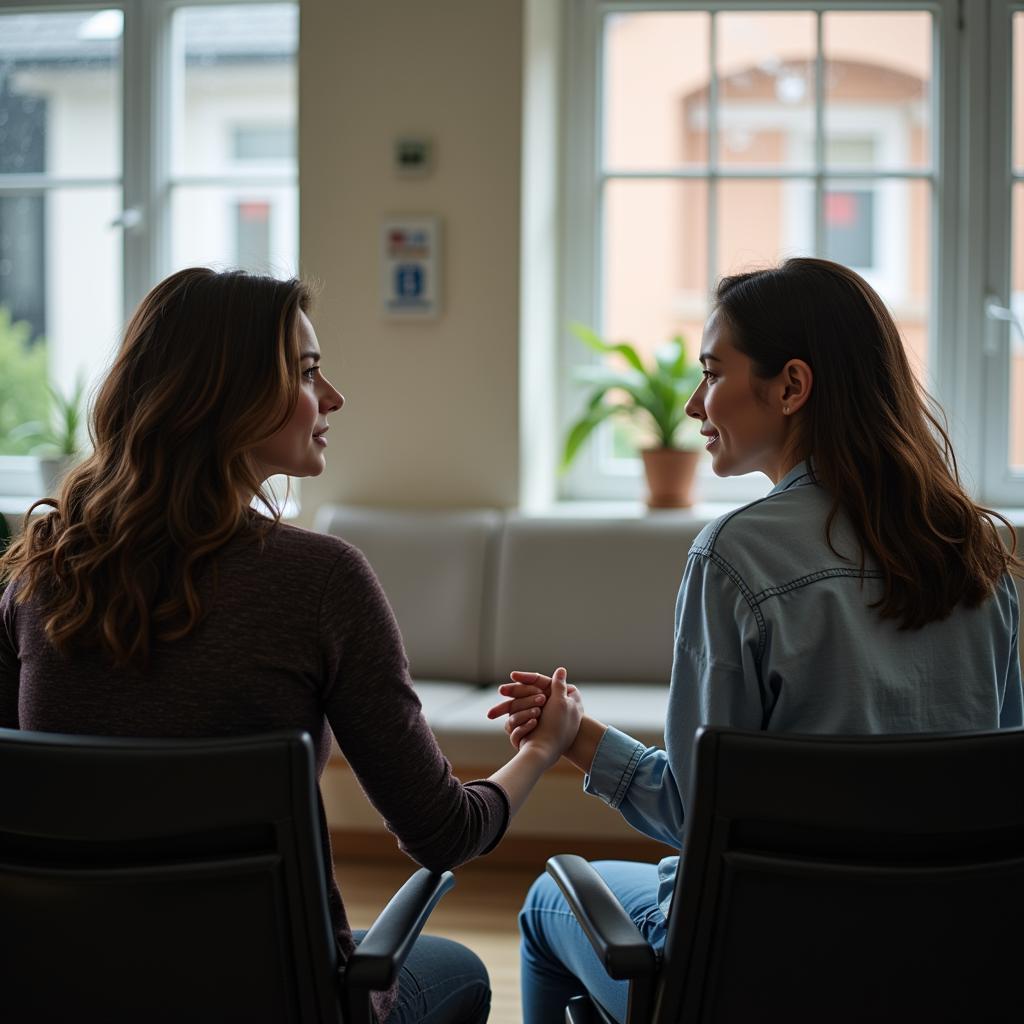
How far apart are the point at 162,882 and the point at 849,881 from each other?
60cm

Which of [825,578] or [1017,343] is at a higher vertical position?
[1017,343]

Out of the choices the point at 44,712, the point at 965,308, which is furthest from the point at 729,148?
the point at 44,712

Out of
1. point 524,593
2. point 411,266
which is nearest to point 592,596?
point 524,593

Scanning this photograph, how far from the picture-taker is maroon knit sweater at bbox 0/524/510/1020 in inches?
47.3

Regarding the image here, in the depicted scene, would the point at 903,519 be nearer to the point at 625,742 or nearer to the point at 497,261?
the point at 625,742

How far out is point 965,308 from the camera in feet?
13.3

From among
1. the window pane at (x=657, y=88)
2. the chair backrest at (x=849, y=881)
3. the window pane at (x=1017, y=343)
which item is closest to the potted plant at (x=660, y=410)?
the window pane at (x=657, y=88)

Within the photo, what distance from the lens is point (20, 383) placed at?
4.53 meters

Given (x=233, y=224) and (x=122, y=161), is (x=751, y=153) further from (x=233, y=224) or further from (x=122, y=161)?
(x=122, y=161)

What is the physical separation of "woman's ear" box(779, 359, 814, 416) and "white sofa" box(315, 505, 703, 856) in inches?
77.8

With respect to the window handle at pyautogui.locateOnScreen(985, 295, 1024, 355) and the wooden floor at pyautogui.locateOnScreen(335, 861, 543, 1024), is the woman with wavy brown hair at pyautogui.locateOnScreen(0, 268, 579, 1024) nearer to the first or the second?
the wooden floor at pyautogui.locateOnScreen(335, 861, 543, 1024)

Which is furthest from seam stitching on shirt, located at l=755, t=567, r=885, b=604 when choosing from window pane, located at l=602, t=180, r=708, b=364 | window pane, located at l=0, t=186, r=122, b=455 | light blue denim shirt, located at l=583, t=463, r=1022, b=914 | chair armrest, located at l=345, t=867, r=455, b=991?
window pane, located at l=0, t=186, r=122, b=455

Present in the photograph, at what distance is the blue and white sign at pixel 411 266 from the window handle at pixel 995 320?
1.80 m

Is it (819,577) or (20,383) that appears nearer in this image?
(819,577)
